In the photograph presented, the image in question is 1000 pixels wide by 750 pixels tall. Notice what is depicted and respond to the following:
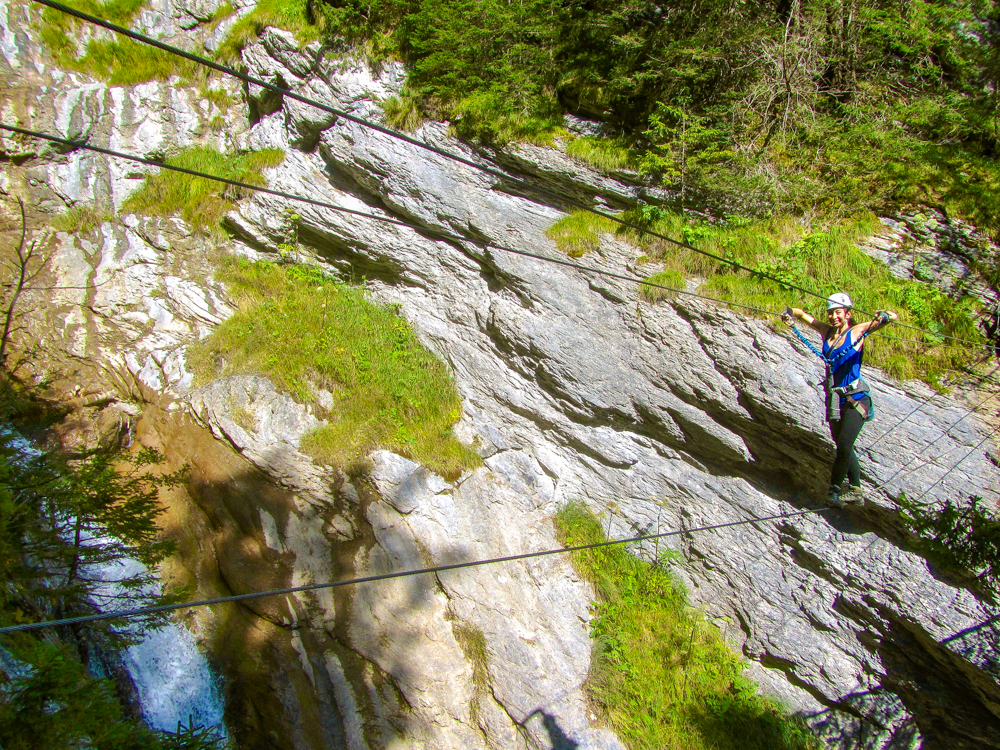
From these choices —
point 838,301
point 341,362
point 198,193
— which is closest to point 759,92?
point 838,301

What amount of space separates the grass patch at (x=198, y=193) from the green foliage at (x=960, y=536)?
29.8 ft

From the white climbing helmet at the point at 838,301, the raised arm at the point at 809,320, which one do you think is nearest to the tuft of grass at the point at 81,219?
the raised arm at the point at 809,320

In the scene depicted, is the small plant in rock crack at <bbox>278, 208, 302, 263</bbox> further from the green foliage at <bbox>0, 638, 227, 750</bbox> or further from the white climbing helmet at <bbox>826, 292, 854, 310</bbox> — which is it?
the white climbing helmet at <bbox>826, 292, 854, 310</bbox>

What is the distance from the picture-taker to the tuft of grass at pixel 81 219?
7.11 m

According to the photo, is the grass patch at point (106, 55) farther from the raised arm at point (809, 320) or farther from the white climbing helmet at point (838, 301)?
the white climbing helmet at point (838, 301)

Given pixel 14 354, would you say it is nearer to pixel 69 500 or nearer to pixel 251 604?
pixel 69 500

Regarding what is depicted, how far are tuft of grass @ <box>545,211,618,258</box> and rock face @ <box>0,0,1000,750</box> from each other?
166mm

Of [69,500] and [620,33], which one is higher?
[620,33]

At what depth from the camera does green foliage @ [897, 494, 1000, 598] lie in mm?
4125

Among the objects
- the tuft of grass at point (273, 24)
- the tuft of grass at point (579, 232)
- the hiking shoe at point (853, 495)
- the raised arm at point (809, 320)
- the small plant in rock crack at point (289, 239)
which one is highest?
the tuft of grass at point (273, 24)

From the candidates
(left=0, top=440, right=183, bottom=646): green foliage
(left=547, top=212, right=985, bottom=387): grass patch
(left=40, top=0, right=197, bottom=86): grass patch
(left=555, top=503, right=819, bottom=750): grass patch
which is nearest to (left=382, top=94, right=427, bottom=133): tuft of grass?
(left=547, top=212, right=985, bottom=387): grass patch

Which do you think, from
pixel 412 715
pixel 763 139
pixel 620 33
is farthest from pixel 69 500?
pixel 763 139

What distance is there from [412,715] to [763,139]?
286 inches

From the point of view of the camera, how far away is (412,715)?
4.82 meters
